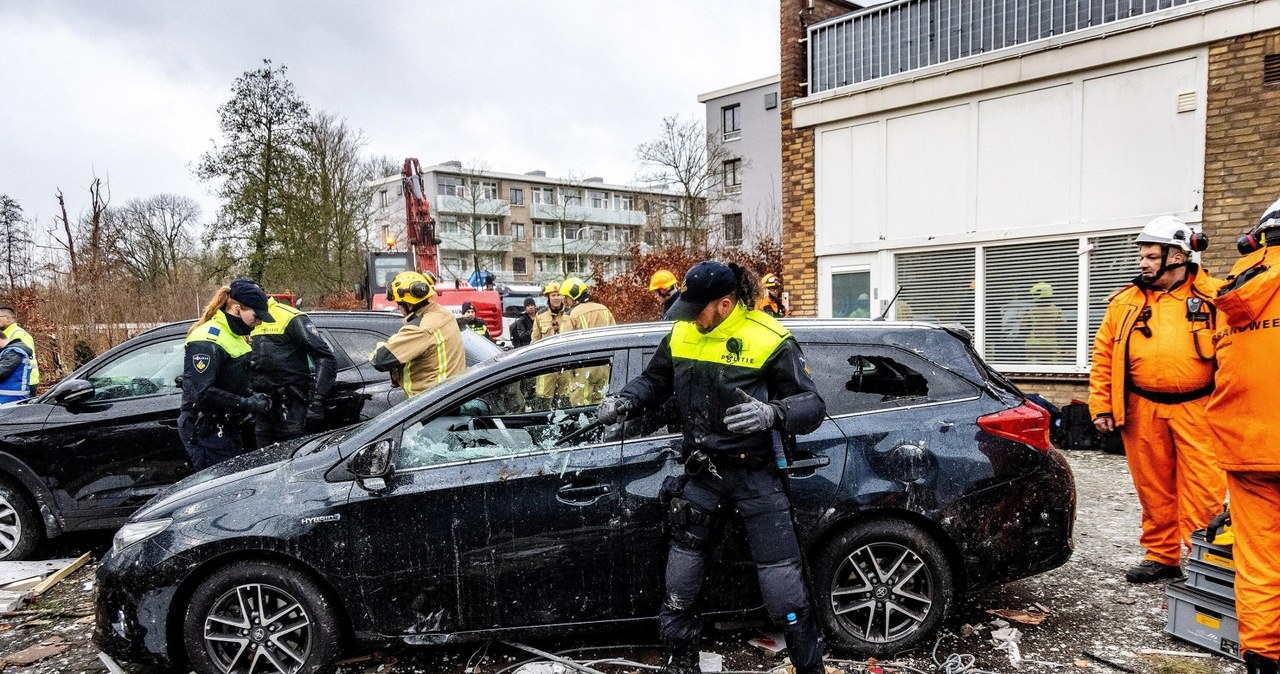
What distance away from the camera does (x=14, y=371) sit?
6.42m

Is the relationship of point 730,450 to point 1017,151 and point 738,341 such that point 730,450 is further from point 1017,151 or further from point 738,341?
point 1017,151

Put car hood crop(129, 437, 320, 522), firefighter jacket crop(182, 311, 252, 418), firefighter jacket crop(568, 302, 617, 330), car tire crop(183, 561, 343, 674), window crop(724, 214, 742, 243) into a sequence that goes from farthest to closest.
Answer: window crop(724, 214, 742, 243), firefighter jacket crop(568, 302, 617, 330), firefighter jacket crop(182, 311, 252, 418), car hood crop(129, 437, 320, 522), car tire crop(183, 561, 343, 674)

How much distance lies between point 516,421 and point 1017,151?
7.66m

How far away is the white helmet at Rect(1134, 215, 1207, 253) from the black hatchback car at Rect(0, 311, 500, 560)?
495 centimetres

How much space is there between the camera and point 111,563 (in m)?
3.28

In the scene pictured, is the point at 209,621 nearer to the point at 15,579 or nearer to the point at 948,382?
the point at 15,579

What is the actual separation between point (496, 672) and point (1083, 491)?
5403mm

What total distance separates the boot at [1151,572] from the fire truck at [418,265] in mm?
14478

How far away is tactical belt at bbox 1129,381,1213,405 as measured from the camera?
3.92 meters

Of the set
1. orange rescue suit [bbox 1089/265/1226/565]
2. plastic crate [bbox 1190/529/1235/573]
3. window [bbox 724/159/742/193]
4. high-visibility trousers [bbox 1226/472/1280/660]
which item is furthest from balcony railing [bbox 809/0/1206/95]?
window [bbox 724/159/742/193]

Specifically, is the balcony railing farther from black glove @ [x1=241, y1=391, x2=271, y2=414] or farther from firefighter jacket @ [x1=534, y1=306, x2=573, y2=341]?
black glove @ [x1=241, y1=391, x2=271, y2=414]

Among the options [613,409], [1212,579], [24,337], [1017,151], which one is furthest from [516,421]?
[1017,151]

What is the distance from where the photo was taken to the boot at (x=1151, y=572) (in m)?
4.23

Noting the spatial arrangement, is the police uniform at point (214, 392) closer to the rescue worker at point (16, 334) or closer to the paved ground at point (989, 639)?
the paved ground at point (989, 639)
